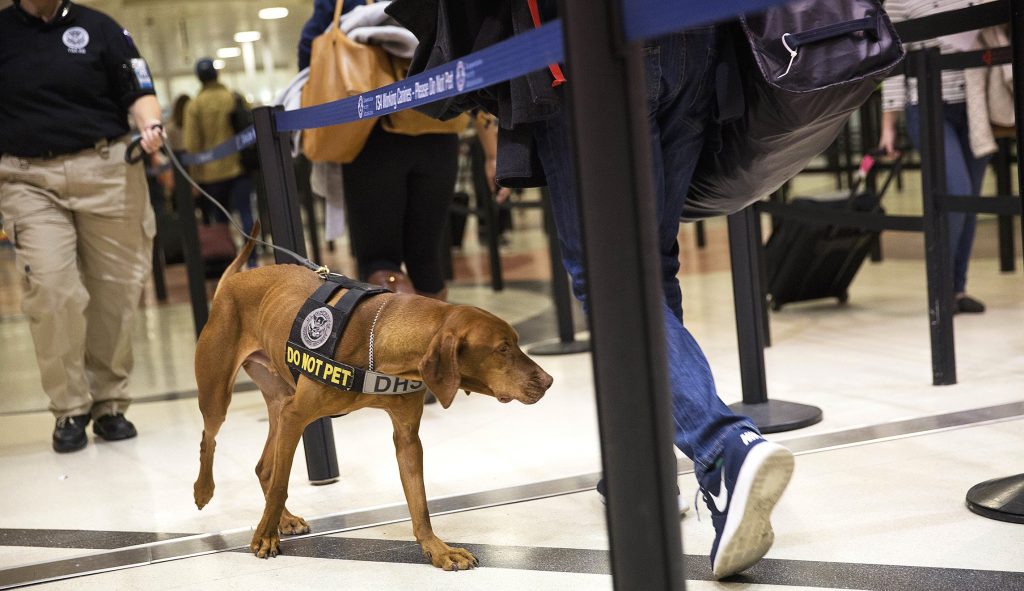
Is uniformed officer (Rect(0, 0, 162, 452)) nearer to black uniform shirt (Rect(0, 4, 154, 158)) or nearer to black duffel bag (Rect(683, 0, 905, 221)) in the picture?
black uniform shirt (Rect(0, 4, 154, 158))

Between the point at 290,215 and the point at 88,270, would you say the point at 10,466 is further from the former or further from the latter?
the point at 290,215

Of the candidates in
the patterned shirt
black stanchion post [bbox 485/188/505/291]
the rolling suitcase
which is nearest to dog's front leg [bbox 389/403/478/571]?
the patterned shirt

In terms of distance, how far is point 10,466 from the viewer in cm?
359

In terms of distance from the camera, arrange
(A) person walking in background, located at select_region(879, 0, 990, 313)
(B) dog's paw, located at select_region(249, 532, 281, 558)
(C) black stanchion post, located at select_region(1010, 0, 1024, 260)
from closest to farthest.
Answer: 1. (C) black stanchion post, located at select_region(1010, 0, 1024, 260)
2. (B) dog's paw, located at select_region(249, 532, 281, 558)
3. (A) person walking in background, located at select_region(879, 0, 990, 313)

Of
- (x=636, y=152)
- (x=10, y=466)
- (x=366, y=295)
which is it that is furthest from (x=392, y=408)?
(x=10, y=466)

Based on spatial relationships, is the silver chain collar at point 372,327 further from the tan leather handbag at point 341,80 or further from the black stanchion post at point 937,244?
the black stanchion post at point 937,244

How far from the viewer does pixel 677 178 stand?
2.09 metres

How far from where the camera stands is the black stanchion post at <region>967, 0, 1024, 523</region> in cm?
207

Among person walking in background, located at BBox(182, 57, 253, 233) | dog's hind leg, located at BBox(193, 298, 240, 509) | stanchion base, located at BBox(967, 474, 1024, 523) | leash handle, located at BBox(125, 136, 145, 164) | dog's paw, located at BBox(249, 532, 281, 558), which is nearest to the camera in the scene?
stanchion base, located at BBox(967, 474, 1024, 523)

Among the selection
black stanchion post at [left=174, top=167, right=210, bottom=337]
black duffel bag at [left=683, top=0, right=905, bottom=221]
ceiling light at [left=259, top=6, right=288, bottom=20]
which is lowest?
black stanchion post at [left=174, top=167, right=210, bottom=337]

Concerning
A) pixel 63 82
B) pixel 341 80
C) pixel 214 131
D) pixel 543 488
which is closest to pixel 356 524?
pixel 543 488

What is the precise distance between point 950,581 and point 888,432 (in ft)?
3.66

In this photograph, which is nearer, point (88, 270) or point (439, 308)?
point (439, 308)

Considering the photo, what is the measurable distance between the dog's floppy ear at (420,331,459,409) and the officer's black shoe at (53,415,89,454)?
222 cm
